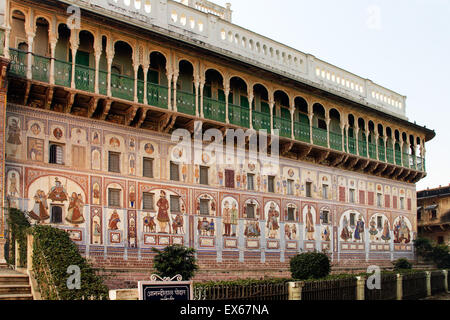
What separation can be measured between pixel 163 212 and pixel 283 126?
8.39 m

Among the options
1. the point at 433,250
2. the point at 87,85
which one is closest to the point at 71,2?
the point at 87,85

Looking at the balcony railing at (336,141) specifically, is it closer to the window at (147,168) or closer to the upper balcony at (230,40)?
the upper balcony at (230,40)

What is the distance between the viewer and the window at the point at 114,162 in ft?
76.5

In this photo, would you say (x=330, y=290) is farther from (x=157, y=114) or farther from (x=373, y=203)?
(x=373, y=203)

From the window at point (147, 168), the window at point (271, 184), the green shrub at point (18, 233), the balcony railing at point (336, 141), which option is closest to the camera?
the green shrub at point (18, 233)

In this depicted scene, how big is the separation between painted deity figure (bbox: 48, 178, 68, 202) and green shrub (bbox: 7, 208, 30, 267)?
5.98 feet

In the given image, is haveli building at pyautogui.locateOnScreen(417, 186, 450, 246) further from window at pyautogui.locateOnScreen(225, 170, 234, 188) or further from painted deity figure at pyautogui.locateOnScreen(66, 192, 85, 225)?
painted deity figure at pyautogui.locateOnScreen(66, 192, 85, 225)

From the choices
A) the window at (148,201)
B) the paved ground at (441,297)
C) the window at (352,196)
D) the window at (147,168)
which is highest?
the window at (147,168)

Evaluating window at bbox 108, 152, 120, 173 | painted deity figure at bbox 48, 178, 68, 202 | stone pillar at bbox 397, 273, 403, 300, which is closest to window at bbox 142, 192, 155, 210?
window at bbox 108, 152, 120, 173

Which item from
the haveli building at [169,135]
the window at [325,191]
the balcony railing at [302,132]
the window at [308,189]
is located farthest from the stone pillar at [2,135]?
the window at [325,191]

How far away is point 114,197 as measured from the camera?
23094 millimetres

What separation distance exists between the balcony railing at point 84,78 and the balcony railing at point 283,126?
388 inches

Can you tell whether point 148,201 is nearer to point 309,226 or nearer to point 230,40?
→ point 230,40

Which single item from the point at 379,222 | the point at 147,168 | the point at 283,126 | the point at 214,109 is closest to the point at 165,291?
the point at 147,168
